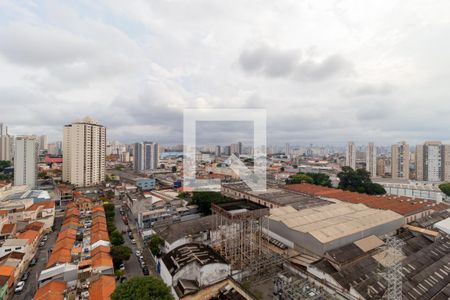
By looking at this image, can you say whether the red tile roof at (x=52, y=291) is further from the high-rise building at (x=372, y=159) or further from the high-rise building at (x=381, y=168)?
the high-rise building at (x=381, y=168)

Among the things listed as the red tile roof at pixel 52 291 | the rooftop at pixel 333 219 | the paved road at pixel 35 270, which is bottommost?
the paved road at pixel 35 270

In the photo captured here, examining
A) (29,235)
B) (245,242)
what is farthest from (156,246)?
(29,235)

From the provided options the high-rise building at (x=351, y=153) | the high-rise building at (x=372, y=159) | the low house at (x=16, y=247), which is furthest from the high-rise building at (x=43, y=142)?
the high-rise building at (x=372, y=159)

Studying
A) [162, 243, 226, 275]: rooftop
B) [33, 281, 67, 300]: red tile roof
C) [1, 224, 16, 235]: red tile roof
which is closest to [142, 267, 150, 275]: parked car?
[162, 243, 226, 275]: rooftop

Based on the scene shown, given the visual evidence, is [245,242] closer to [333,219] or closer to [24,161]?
[333,219]

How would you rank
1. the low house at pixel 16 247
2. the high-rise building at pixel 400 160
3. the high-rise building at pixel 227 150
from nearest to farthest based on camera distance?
the low house at pixel 16 247 → the high-rise building at pixel 400 160 → the high-rise building at pixel 227 150

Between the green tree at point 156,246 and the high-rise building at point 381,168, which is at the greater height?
the high-rise building at point 381,168

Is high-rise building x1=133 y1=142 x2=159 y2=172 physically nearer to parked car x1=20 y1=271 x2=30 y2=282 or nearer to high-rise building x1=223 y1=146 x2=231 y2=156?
high-rise building x1=223 y1=146 x2=231 y2=156

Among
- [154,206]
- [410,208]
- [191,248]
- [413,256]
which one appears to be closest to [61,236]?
[154,206]
